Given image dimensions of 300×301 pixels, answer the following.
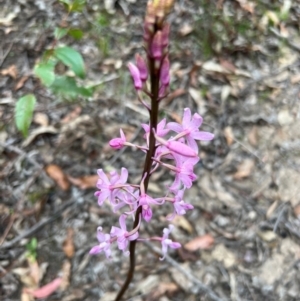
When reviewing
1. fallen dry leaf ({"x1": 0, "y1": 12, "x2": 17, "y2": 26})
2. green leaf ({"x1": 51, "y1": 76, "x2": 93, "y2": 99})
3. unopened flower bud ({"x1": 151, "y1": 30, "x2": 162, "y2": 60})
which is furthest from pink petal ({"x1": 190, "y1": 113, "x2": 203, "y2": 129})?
fallen dry leaf ({"x1": 0, "y1": 12, "x2": 17, "y2": 26})

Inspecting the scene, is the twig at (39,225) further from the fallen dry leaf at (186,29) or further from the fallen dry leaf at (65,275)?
the fallen dry leaf at (186,29)

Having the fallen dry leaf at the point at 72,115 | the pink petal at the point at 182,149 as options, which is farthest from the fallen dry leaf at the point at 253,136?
the pink petal at the point at 182,149

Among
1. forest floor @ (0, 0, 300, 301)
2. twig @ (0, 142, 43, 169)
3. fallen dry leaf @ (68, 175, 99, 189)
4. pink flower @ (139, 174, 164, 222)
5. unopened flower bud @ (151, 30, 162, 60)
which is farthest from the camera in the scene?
twig @ (0, 142, 43, 169)

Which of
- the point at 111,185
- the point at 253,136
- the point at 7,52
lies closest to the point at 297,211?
the point at 253,136

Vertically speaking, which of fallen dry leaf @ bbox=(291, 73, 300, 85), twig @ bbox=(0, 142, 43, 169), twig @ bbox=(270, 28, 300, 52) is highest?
twig @ bbox=(0, 142, 43, 169)

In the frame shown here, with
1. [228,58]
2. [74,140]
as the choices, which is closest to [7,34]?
[74,140]

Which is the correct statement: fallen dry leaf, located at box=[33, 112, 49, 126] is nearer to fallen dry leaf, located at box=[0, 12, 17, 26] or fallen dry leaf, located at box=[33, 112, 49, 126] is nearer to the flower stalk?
fallen dry leaf, located at box=[0, 12, 17, 26]

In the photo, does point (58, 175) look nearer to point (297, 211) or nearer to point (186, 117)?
point (297, 211)
